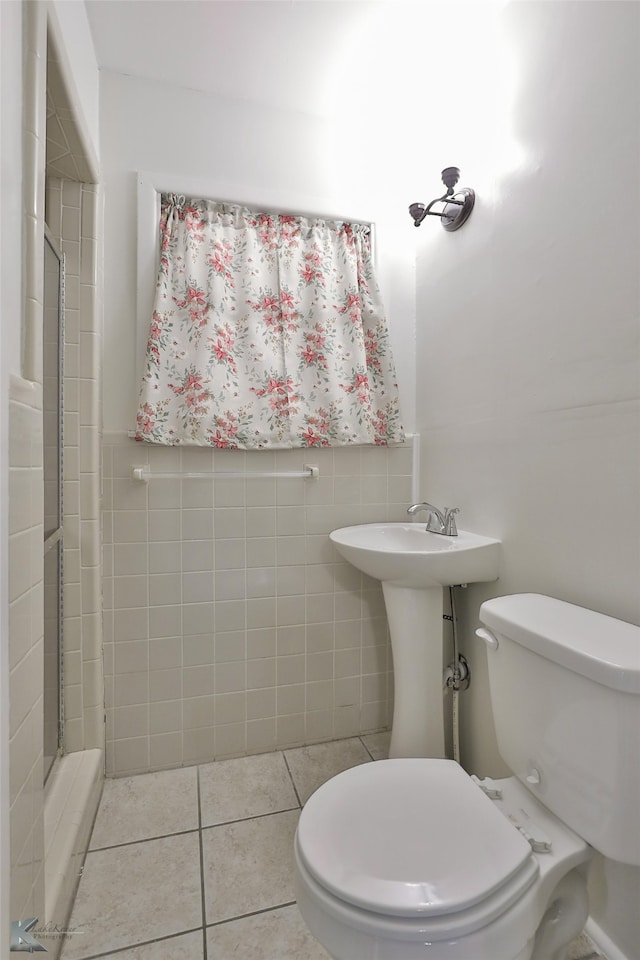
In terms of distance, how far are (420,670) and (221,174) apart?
6.06 ft

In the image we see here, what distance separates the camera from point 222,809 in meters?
1.48

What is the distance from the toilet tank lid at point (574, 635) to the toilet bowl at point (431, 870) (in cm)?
33

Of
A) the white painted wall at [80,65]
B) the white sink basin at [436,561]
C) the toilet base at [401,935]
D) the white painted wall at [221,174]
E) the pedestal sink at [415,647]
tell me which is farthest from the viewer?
the white painted wall at [221,174]

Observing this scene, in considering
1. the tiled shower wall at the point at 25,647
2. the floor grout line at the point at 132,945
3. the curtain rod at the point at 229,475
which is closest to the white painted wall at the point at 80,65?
the tiled shower wall at the point at 25,647

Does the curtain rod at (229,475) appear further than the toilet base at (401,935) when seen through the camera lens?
Yes

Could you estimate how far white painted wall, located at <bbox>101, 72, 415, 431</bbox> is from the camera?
158 centimetres

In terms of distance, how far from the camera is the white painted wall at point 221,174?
158 centimetres

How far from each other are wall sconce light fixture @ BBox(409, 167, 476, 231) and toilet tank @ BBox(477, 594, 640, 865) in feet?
4.05

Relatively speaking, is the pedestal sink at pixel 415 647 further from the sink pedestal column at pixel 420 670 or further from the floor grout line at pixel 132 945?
the floor grout line at pixel 132 945

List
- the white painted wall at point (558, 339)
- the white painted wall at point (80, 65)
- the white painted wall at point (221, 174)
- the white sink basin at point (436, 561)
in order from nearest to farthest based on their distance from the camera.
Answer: the white painted wall at point (558, 339) → the white painted wall at point (80, 65) → the white sink basin at point (436, 561) → the white painted wall at point (221, 174)

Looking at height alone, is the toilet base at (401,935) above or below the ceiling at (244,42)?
Answer: below

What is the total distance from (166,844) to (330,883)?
87 cm

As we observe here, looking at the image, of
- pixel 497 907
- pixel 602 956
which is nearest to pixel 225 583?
pixel 497 907

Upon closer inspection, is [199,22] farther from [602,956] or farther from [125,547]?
[602,956]
